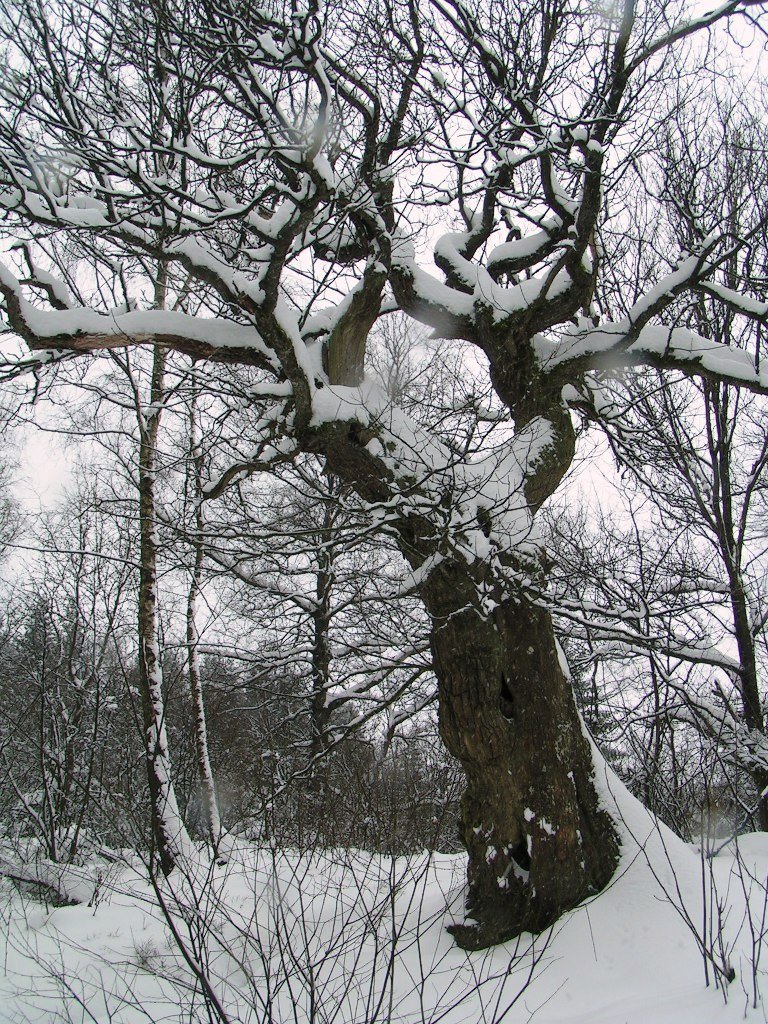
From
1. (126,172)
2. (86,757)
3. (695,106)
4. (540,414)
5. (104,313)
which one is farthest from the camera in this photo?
(86,757)

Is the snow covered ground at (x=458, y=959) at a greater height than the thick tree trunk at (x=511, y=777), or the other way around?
the thick tree trunk at (x=511, y=777)

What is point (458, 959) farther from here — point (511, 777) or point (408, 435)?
point (408, 435)

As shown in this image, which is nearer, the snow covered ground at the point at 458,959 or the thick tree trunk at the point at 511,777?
the snow covered ground at the point at 458,959

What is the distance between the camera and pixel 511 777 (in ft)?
13.1

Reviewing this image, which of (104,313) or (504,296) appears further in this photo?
(504,296)

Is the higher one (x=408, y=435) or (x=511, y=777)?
(x=408, y=435)

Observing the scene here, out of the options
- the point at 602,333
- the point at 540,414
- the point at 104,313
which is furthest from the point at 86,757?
the point at 602,333

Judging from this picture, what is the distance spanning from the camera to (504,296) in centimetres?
470

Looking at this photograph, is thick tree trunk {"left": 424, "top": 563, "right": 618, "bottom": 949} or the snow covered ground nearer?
the snow covered ground

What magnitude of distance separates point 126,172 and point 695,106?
6.12m

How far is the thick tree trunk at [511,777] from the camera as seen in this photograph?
3891 millimetres

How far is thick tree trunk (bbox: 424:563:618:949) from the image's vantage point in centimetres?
389

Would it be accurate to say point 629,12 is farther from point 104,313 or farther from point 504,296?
point 104,313

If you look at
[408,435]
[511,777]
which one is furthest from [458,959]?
[408,435]
